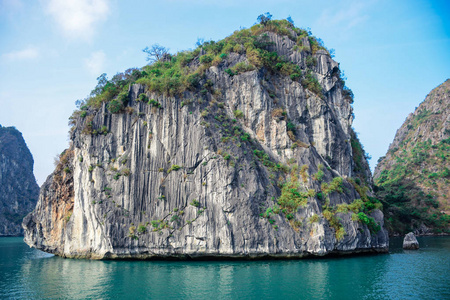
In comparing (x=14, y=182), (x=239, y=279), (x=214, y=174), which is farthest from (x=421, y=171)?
(x=14, y=182)

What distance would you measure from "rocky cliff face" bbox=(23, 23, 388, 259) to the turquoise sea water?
281 centimetres

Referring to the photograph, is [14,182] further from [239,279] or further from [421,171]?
[421,171]

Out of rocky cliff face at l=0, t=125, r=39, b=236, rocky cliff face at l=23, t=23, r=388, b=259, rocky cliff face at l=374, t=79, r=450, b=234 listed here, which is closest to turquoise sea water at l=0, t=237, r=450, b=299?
rocky cliff face at l=23, t=23, r=388, b=259

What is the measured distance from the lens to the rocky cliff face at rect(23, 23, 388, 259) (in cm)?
3678

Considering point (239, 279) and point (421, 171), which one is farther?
point (421, 171)

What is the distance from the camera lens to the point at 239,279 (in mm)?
26734

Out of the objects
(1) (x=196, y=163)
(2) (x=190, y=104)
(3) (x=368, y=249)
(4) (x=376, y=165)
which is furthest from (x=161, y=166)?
(4) (x=376, y=165)

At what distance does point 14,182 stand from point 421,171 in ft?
451

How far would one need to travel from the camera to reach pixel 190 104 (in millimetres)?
43562

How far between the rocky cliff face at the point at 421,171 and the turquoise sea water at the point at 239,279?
45301 mm

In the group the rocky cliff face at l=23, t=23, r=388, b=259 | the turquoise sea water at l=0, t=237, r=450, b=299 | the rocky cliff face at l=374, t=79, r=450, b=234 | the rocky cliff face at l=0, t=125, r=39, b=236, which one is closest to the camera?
the turquoise sea water at l=0, t=237, r=450, b=299

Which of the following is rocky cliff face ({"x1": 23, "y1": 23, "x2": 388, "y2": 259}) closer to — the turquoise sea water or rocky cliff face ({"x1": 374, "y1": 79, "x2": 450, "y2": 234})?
the turquoise sea water

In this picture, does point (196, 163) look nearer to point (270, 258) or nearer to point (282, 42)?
point (270, 258)

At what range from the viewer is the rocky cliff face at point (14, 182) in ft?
396
